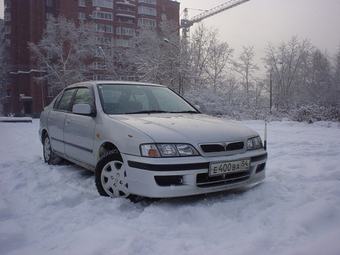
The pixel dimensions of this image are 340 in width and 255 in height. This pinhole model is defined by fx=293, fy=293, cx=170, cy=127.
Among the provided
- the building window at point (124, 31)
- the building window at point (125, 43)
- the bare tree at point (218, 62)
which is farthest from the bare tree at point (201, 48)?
the building window at point (124, 31)

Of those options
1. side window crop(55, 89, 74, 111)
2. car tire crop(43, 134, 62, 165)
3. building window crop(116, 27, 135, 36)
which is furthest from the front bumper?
building window crop(116, 27, 135, 36)

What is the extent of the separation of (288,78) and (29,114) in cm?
3946

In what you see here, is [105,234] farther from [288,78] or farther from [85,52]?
[288,78]

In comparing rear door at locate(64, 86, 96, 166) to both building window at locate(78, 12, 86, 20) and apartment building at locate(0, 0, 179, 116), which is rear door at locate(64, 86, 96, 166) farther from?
building window at locate(78, 12, 86, 20)

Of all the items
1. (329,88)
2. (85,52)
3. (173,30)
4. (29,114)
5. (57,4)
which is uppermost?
(57,4)

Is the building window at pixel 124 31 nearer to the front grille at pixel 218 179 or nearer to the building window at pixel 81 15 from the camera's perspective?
the building window at pixel 81 15

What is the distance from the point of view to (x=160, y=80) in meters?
27.2

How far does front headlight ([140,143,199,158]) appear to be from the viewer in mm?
2926

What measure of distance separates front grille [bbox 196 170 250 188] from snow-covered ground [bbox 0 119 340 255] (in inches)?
8.1

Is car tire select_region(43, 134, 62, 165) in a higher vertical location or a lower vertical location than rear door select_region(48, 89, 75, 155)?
lower

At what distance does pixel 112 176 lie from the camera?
11.0ft

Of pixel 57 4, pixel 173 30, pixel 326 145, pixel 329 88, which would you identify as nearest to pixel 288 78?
pixel 329 88

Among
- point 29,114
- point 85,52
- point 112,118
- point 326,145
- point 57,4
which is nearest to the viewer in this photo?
point 112,118

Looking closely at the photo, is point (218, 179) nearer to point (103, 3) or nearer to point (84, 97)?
point (84, 97)
